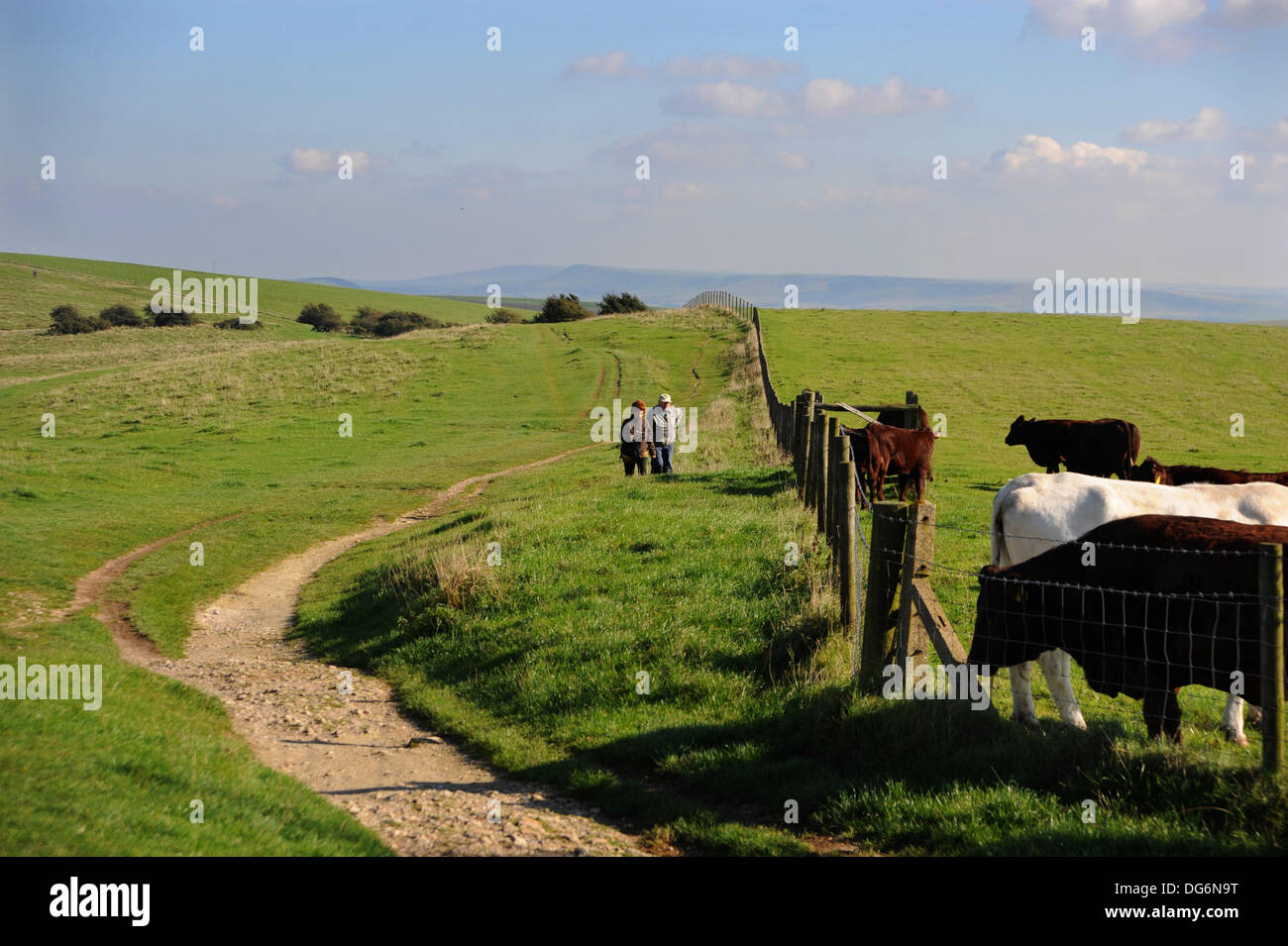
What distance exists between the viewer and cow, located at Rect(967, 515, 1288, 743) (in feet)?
20.6

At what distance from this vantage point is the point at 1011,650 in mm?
7176

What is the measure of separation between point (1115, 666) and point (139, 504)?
2124 centimetres

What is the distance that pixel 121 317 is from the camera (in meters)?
87.8

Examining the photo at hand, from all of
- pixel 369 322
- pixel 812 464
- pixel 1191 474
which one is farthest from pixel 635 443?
pixel 369 322

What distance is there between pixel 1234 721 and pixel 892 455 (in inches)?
431

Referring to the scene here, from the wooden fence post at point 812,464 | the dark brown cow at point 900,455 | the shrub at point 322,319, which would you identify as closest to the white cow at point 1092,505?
the wooden fence post at point 812,464

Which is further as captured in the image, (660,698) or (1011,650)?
(660,698)

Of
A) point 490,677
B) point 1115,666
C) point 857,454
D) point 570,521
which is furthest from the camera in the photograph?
point 857,454

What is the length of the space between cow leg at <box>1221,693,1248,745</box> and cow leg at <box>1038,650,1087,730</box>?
102cm

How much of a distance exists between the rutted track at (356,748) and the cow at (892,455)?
9873mm

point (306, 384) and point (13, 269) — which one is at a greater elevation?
point (13, 269)

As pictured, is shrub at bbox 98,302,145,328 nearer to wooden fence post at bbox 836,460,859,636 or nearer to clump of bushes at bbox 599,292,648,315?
clump of bushes at bbox 599,292,648,315

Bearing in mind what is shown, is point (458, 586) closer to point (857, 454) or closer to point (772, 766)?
point (772, 766)
